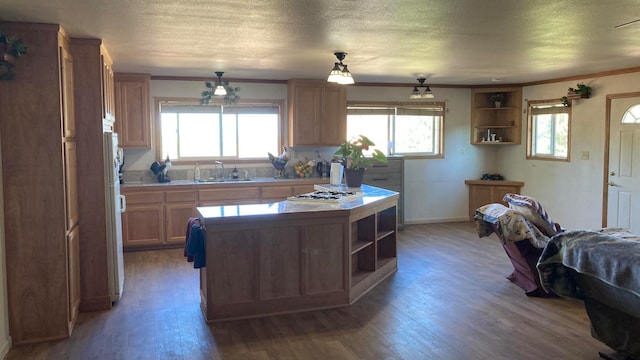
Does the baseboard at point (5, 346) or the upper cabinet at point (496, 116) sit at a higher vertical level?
the upper cabinet at point (496, 116)

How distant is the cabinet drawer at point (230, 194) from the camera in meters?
6.73

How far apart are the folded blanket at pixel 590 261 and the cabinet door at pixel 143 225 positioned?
15.6 feet

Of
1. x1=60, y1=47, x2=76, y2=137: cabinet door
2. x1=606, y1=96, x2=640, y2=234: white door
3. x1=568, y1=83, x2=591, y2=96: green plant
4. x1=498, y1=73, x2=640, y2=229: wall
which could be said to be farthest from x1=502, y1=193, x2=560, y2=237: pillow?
x1=60, y1=47, x2=76, y2=137: cabinet door

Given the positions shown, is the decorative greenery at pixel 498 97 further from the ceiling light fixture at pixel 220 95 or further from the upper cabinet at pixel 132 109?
the upper cabinet at pixel 132 109

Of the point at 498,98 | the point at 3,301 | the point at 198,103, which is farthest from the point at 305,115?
the point at 3,301

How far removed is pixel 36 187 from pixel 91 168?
631 millimetres

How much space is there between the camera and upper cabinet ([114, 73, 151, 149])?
650cm

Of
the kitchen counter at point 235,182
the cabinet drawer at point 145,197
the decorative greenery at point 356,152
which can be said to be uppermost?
the decorative greenery at point 356,152

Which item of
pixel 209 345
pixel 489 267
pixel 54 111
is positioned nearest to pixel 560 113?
pixel 489 267

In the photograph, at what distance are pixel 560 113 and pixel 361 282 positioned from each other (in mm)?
4527

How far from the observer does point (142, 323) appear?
160 inches

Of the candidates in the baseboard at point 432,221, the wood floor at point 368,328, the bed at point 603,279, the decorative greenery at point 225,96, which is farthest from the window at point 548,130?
the bed at point 603,279

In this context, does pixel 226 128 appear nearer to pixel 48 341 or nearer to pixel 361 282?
pixel 361 282

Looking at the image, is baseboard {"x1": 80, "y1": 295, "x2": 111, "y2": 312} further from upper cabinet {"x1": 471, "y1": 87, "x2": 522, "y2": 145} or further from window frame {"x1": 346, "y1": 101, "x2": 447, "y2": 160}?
upper cabinet {"x1": 471, "y1": 87, "x2": 522, "y2": 145}
